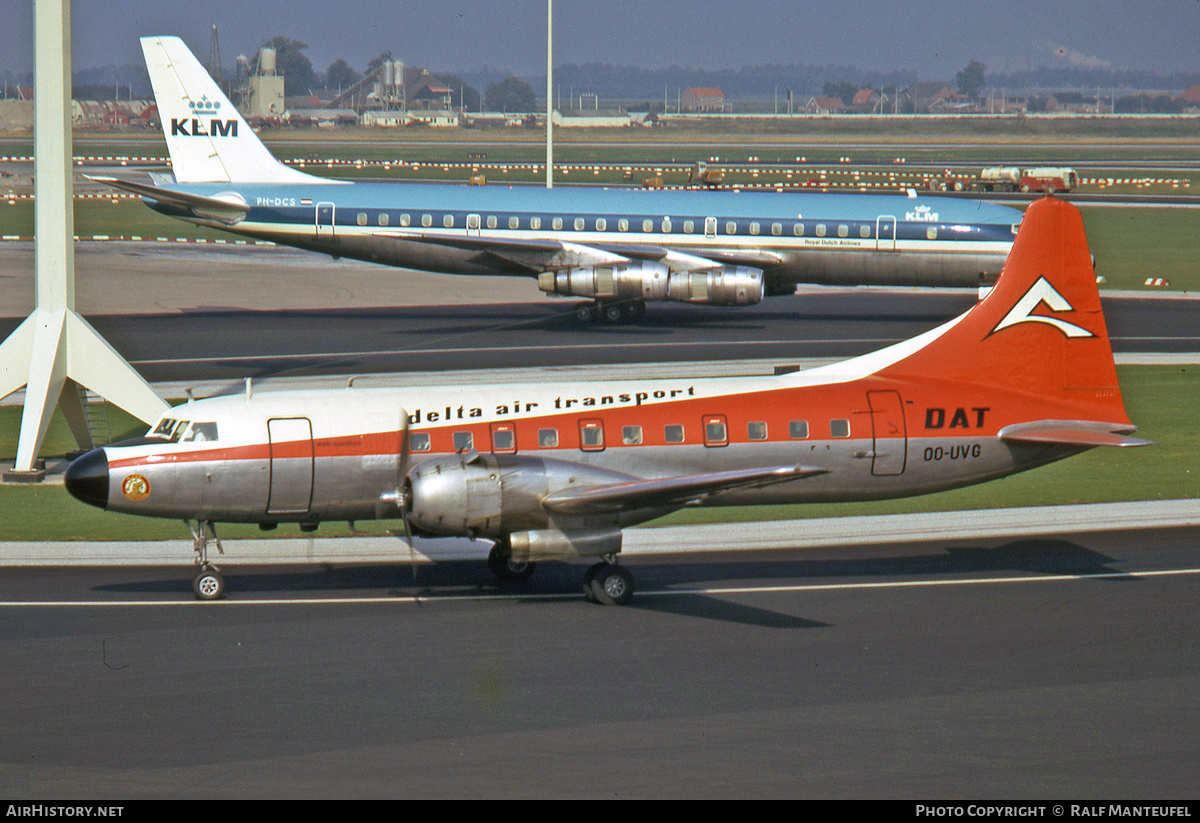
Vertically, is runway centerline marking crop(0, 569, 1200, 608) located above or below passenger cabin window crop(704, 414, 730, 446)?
below

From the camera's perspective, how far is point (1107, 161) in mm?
167000

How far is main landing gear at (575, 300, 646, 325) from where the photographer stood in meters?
49.1

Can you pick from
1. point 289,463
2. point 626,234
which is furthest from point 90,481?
point 626,234

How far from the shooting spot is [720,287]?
4694cm

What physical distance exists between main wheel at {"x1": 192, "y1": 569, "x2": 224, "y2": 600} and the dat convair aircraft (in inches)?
1114

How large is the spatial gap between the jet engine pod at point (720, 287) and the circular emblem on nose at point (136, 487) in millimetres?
29537

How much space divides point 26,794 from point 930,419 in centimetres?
1434

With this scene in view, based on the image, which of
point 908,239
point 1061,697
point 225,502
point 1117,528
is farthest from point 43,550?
point 908,239

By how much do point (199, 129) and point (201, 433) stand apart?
35615 mm

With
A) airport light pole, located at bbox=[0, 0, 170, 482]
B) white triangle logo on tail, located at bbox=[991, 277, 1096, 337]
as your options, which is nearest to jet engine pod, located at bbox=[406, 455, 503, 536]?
white triangle logo on tail, located at bbox=[991, 277, 1096, 337]

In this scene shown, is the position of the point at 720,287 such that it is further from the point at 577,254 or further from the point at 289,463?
the point at 289,463

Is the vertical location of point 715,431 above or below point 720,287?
below

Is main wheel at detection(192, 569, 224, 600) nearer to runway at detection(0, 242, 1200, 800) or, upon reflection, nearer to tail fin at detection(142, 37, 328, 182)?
runway at detection(0, 242, 1200, 800)

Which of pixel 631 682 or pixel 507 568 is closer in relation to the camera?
pixel 631 682
